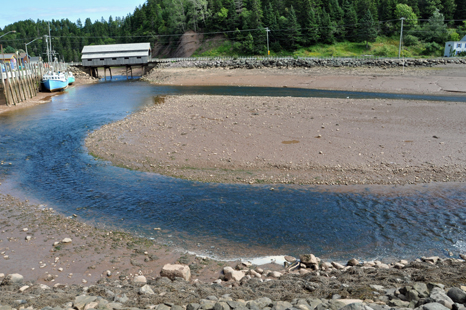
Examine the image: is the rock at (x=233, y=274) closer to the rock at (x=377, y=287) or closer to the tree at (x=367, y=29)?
the rock at (x=377, y=287)

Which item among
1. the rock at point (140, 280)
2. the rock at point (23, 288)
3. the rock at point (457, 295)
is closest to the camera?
the rock at point (457, 295)

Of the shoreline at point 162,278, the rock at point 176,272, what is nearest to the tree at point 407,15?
the shoreline at point 162,278

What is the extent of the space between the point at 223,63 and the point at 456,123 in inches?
2440

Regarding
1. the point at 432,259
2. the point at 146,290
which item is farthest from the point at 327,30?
the point at 146,290

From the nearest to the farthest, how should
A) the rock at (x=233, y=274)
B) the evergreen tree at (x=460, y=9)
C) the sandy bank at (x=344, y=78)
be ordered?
the rock at (x=233, y=274), the sandy bank at (x=344, y=78), the evergreen tree at (x=460, y=9)

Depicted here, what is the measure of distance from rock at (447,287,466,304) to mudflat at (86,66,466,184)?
Result: 973 cm

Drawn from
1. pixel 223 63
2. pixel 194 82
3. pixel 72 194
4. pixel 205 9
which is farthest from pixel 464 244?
pixel 205 9

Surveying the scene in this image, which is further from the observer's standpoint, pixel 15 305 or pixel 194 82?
pixel 194 82

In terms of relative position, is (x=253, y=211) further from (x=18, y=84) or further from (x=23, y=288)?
(x=18, y=84)

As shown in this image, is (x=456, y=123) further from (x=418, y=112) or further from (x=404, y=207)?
(x=404, y=207)

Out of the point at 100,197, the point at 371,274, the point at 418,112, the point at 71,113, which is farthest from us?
the point at 71,113

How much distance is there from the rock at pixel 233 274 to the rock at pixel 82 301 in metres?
3.35

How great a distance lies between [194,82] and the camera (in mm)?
63344

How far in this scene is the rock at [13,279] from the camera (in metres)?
8.91
